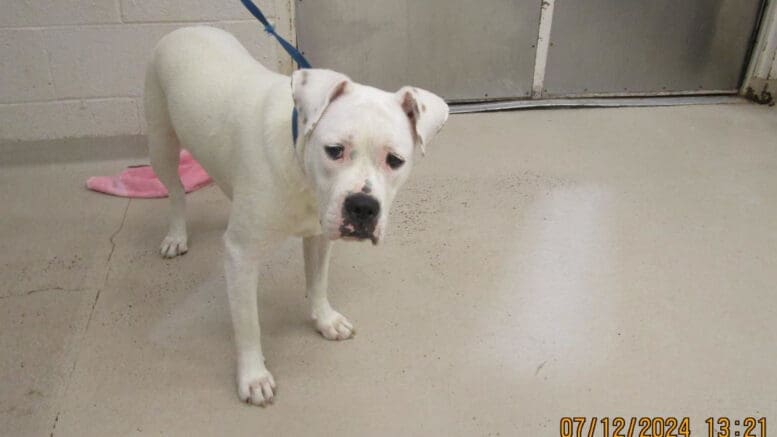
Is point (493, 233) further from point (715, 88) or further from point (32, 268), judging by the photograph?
point (715, 88)

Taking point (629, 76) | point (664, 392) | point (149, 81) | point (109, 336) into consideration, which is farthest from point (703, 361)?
point (629, 76)

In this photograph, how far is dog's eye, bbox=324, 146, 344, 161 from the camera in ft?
4.30

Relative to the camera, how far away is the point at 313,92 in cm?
133

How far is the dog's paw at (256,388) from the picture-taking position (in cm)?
166

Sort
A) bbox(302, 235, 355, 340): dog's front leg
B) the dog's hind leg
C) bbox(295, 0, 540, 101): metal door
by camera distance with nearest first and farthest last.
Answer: bbox(302, 235, 355, 340): dog's front leg → the dog's hind leg → bbox(295, 0, 540, 101): metal door

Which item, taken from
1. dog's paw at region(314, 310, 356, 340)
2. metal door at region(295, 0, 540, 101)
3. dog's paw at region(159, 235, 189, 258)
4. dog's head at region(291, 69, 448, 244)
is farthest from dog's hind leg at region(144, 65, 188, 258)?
metal door at region(295, 0, 540, 101)

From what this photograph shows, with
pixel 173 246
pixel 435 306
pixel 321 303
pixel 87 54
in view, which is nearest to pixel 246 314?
pixel 321 303

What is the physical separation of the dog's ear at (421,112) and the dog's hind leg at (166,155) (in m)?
0.96

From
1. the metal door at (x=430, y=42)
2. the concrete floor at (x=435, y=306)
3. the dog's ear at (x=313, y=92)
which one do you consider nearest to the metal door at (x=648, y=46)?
the metal door at (x=430, y=42)

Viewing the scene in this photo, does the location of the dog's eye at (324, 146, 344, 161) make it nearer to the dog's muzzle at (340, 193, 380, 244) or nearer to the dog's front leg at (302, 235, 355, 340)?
the dog's muzzle at (340, 193, 380, 244)

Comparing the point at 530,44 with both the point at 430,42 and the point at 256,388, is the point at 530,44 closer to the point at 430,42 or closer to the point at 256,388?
the point at 430,42

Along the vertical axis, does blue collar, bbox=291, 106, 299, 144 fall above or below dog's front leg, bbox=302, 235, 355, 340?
above

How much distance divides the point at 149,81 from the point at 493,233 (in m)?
1.39

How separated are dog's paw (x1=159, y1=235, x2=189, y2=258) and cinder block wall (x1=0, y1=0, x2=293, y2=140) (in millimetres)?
1029
